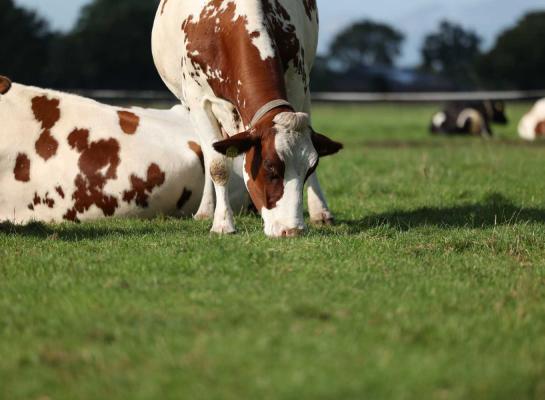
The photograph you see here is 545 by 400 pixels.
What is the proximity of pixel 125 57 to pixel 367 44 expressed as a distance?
121m

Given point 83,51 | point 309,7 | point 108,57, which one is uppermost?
point 83,51

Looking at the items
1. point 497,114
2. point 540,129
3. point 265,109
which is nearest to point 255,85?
point 265,109

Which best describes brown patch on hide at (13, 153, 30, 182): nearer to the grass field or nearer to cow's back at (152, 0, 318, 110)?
the grass field

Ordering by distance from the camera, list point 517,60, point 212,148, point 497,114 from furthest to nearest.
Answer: point 517,60
point 497,114
point 212,148

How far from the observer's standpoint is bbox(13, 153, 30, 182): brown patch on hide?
31.3 feet

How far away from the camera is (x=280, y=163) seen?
7355mm

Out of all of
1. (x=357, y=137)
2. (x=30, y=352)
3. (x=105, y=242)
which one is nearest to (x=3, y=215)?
(x=105, y=242)

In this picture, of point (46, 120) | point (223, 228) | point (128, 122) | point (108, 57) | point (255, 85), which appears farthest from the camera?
point (108, 57)

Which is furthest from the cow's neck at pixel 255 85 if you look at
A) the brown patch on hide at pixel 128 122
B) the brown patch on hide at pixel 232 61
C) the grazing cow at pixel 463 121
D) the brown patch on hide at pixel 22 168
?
the grazing cow at pixel 463 121

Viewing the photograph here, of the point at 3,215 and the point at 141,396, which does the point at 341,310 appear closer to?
the point at 141,396

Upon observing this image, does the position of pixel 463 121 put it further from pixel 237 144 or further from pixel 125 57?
pixel 125 57

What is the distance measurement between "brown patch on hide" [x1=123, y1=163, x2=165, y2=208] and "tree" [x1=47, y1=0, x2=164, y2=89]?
6462 centimetres

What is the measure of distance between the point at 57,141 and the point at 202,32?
2.24 metres

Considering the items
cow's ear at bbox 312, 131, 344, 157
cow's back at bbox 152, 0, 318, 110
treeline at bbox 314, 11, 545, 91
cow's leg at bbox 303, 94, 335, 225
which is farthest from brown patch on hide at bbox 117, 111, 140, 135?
treeline at bbox 314, 11, 545, 91
